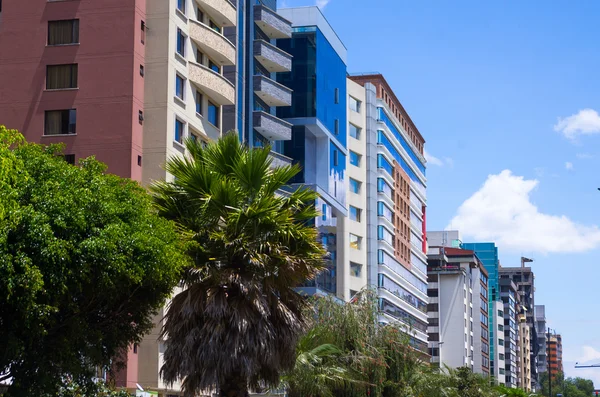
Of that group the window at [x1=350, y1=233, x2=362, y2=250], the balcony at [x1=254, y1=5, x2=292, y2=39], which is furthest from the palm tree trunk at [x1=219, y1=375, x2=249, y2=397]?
the window at [x1=350, y1=233, x2=362, y2=250]

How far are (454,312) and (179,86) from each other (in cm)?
12305

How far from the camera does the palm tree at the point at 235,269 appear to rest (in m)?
27.2

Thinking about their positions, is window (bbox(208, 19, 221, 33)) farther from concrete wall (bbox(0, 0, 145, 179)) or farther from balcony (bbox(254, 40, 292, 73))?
concrete wall (bbox(0, 0, 145, 179))

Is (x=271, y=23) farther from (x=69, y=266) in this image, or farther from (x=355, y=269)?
(x=69, y=266)

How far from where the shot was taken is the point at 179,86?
6078 cm

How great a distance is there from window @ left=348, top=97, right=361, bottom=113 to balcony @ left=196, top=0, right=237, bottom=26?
43535 millimetres

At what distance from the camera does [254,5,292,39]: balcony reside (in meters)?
77.2

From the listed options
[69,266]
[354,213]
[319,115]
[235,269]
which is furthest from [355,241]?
[69,266]

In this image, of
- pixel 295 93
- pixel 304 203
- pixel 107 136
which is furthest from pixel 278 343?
pixel 295 93

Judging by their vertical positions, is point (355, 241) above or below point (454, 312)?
above

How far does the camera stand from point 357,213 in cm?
11056

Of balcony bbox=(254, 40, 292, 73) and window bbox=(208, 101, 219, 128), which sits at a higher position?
balcony bbox=(254, 40, 292, 73)

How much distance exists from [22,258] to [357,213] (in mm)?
86542

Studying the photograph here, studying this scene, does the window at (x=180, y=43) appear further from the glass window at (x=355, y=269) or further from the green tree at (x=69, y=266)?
the glass window at (x=355, y=269)
